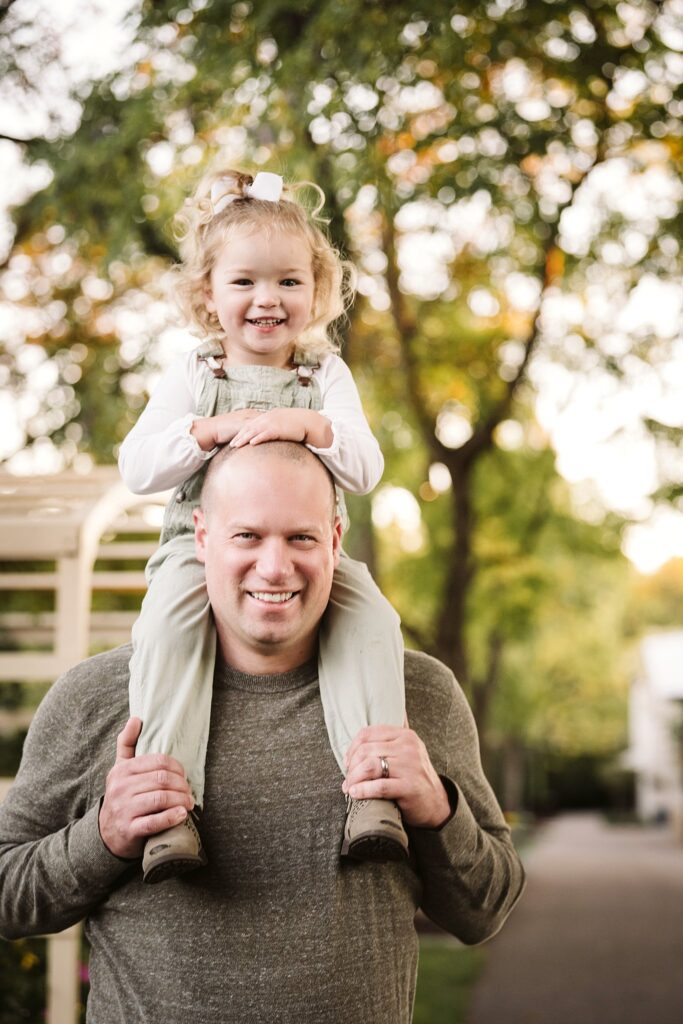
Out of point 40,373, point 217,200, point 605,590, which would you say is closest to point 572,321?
point 40,373

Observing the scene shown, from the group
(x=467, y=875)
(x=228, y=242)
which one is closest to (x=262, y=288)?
(x=228, y=242)

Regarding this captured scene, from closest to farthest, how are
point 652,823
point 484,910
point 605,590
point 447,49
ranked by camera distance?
1. point 484,910
2. point 447,49
3. point 605,590
4. point 652,823

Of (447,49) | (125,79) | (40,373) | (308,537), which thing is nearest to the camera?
(308,537)

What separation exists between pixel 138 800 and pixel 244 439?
0.76 metres

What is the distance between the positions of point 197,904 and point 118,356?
795cm

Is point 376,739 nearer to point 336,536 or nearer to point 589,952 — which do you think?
point 336,536

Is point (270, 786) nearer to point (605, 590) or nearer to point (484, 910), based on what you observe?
point (484, 910)

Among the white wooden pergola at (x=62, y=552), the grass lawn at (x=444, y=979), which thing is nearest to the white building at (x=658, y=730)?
the grass lawn at (x=444, y=979)

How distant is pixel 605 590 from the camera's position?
73.7 feet

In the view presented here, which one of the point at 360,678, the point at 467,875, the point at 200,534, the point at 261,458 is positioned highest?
the point at 261,458

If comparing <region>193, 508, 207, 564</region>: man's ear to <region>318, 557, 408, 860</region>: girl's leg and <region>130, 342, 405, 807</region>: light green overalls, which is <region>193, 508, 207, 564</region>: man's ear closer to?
<region>130, 342, 405, 807</region>: light green overalls

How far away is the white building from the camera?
3621cm

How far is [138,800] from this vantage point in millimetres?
2381

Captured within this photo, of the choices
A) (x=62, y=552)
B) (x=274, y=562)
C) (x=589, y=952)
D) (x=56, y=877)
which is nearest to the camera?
(x=274, y=562)
